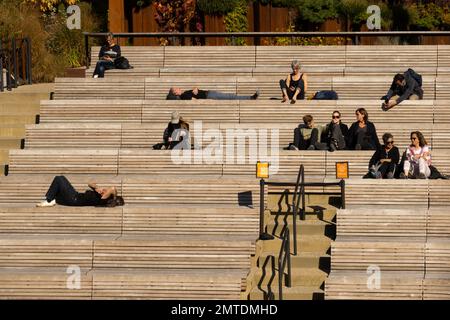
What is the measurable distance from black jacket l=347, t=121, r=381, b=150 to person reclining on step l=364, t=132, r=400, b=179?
0.77 meters

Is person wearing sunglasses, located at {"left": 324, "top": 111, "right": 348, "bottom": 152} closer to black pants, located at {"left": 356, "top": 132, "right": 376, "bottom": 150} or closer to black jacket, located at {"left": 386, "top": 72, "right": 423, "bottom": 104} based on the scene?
black pants, located at {"left": 356, "top": 132, "right": 376, "bottom": 150}

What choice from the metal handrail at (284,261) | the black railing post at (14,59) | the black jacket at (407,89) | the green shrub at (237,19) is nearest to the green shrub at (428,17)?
the green shrub at (237,19)

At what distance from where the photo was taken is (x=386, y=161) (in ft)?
76.6

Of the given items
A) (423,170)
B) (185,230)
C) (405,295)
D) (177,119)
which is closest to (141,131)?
(177,119)

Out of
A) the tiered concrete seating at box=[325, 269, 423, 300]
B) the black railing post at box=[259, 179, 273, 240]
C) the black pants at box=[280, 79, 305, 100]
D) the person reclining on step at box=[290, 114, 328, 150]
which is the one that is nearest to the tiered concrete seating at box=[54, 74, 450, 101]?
the black pants at box=[280, 79, 305, 100]

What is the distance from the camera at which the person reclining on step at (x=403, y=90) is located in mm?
25656

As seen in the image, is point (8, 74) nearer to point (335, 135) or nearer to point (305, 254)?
point (335, 135)

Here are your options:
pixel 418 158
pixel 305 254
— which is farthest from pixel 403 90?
pixel 305 254

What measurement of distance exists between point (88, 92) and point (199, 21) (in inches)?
246

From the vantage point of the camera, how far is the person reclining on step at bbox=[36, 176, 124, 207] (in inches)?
903

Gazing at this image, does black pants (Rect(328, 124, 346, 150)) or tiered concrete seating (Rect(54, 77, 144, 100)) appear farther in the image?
tiered concrete seating (Rect(54, 77, 144, 100))

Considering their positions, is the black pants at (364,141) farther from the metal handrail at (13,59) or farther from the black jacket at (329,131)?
the metal handrail at (13,59)

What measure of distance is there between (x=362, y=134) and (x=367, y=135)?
87mm

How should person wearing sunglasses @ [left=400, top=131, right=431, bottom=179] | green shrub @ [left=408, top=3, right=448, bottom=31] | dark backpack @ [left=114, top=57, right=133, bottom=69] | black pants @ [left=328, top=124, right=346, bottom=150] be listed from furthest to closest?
green shrub @ [left=408, top=3, right=448, bottom=31] → dark backpack @ [left=114, top=57, right=133, bottom=69] → black pants @ [left=328, top=124, right=346, bottom=150] → person wearing sunglasses @ [left=400, top=131, right=431, bottom=179]
